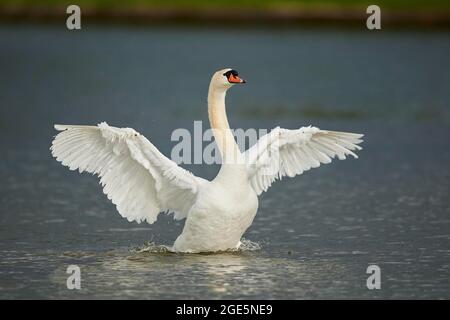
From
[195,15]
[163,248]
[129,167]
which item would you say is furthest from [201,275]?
[195,15]

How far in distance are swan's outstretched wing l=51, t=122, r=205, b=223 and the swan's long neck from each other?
528 mm

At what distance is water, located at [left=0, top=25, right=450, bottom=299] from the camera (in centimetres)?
1330

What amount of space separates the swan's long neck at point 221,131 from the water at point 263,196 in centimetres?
Result: 128

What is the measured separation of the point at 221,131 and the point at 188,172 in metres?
0.70

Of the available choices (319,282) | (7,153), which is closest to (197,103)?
(7,153)

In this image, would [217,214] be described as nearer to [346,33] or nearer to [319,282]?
[319,282]

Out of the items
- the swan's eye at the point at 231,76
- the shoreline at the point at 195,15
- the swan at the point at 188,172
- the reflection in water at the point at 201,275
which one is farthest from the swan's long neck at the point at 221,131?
the shoreline at the point at 195,15

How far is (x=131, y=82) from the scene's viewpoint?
43219mm

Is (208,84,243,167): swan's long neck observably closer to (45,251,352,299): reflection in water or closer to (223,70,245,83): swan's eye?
(223,70,245,83): swan's eye

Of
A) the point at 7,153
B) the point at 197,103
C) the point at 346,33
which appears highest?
the point at 346,33

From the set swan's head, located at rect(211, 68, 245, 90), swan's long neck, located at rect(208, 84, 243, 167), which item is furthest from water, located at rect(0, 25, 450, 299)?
swan's head, located at rect(211, 68, 245, 90)

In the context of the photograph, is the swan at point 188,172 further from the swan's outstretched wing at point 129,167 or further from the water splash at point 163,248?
the water splash at point 163,248
